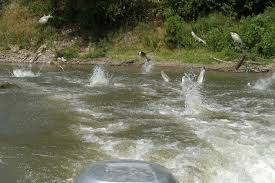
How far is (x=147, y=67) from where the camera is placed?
75.4ft

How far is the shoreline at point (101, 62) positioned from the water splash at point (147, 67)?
398 millimetres

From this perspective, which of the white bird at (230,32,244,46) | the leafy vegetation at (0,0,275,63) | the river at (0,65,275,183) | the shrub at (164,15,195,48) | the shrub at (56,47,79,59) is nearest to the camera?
the river at (0,65,275,183)

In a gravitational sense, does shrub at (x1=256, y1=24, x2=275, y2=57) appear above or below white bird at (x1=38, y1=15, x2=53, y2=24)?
below

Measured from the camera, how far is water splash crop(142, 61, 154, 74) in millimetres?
21991

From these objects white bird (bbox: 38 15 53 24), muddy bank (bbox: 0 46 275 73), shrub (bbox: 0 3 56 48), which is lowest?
muddy bank (bbox: 0 46 275 73)

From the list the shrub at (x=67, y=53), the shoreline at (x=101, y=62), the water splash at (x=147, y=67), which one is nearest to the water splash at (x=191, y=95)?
the water splash at (x=147, y=67)

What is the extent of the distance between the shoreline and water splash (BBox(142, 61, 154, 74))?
398 mm

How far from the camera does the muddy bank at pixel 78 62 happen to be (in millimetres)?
21938

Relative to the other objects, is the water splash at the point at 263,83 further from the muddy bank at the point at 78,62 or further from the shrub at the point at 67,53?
the shrub at the point at 67,53

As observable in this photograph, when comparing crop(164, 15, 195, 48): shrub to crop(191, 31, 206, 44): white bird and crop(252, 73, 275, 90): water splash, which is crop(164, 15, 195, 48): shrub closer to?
crop(191, 31, 206, 44): white bird

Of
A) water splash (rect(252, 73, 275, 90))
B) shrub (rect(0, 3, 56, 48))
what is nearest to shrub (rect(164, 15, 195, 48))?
shrub (rect(0, 3, 56, 48))

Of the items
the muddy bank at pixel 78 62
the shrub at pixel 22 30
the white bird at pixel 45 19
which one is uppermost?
the white bird at pixel 45 19

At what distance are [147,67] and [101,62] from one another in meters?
3.19

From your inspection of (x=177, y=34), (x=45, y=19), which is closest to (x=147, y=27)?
(x=177, y=34)
